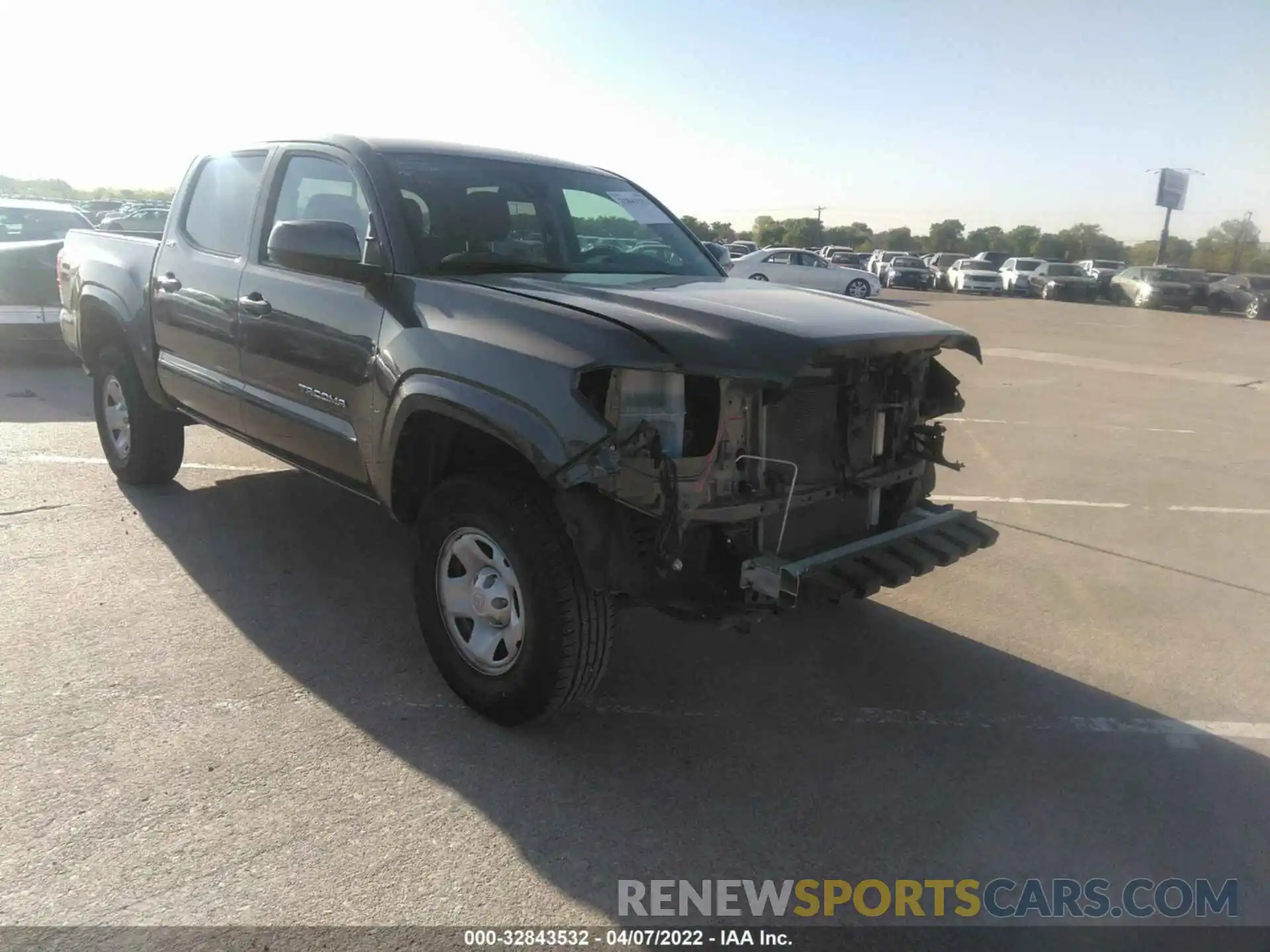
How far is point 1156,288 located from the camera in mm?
33531

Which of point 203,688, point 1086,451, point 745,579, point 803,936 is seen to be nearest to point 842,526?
point 745,579

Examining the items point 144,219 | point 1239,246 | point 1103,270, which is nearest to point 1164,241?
point 1239,246

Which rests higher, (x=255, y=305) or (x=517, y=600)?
(x=255, y=305)

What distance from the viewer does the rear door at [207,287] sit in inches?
182

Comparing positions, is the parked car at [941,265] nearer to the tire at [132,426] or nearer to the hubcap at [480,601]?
the tire at [132,426]

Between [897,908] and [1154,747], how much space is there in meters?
1.46

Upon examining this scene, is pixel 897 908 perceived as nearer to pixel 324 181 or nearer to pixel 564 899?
pixel 564 899

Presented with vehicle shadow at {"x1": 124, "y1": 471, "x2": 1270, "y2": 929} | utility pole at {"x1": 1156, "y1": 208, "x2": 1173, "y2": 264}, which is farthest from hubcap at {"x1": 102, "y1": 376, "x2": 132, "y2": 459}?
utility pole at {"x1": 1156, "y1": 208, "x2": 1173, "y2": 264}

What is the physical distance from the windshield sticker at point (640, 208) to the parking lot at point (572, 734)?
6.43ft

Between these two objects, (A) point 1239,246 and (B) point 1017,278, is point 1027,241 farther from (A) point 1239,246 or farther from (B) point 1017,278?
(B) point 1017,278

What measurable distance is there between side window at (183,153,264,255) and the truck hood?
1.66m

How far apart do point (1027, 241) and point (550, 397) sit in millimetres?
88715

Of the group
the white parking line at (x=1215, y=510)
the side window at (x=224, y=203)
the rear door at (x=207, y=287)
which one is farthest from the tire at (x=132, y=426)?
the white parking line at (x=1215, y=510)

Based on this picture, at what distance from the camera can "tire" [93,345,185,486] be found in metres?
5.77
